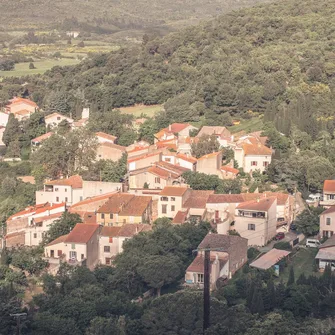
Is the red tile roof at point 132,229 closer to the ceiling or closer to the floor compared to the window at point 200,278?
closer to the ceiling

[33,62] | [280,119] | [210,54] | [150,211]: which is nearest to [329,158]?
[280,119]

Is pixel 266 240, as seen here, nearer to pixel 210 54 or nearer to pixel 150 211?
pixel 150 211

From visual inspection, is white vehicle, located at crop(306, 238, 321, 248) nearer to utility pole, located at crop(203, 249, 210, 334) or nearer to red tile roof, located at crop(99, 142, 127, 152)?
utility pole, located at crop(203, 249, 210, 334)

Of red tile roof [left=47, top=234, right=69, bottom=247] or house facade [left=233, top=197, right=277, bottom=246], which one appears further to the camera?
house facade [left=233, top=197, right=277, bottom=246]

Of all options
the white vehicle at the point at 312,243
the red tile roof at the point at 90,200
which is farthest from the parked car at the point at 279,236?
the red tile roof at the point at 90,200

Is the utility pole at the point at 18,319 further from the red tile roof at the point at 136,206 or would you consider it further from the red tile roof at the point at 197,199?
the red tile roof at the point at 197,199

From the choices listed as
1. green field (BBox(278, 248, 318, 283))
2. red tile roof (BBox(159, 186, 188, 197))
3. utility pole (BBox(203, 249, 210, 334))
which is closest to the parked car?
green field (BBox(278, 248, 318, 283))
